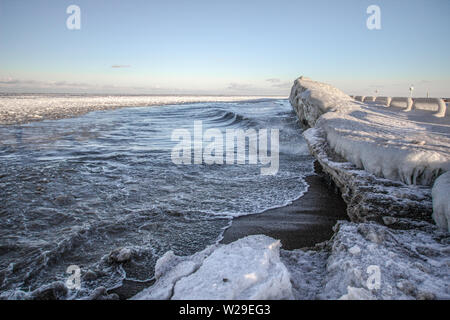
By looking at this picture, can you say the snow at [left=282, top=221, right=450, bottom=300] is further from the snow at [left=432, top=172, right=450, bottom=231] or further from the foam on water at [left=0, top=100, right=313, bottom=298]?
the foam on water at [left=0, top=100, right=313, bottom=298]

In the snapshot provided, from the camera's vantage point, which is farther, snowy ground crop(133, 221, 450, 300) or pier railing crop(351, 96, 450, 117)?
pier railing crop(351, 96, 450, 117)

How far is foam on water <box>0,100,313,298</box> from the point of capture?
7.42ft

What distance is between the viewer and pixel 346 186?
11.2 ft

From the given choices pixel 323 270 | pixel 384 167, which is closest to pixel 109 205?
pixel 323 270

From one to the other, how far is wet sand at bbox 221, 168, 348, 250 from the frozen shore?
1.17 feet

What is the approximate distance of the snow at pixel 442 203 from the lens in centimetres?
215

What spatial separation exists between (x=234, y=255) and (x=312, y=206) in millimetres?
2301

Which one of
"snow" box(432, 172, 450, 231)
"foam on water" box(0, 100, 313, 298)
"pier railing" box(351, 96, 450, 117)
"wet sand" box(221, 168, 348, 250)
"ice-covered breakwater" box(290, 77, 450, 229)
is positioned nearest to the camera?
"snow" box(432, 172, 450, 231)

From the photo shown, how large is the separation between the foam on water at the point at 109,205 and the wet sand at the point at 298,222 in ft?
0.59

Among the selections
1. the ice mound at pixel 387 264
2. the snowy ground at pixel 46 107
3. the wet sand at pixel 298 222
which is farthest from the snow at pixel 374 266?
the snowy ground at pixel 46 107

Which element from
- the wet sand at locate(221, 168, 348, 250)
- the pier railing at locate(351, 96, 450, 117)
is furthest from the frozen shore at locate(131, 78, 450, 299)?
the pier railing at locate(351, 96, 450, 117)

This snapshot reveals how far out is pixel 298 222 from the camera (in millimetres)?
3176

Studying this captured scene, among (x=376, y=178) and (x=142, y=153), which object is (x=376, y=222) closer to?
(x=376, y=178)

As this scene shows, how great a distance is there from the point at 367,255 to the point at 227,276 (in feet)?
3.44
